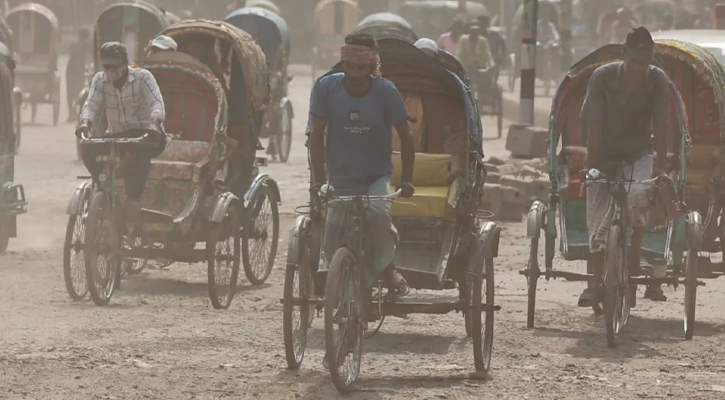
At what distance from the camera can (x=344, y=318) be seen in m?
9.55

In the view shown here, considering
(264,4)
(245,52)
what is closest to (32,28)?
(264,4)

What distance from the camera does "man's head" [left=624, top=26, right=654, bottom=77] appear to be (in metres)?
11.6

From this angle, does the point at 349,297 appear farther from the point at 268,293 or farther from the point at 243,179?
the point at 243,179

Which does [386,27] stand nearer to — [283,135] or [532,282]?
[283,135]

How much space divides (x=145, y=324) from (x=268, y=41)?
16.3 meters

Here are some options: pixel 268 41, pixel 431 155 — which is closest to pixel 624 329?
pixel 431 155

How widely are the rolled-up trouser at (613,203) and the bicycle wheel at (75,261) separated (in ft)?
11.2

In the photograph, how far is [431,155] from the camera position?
39.8 feet

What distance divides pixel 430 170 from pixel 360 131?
6.86 feet

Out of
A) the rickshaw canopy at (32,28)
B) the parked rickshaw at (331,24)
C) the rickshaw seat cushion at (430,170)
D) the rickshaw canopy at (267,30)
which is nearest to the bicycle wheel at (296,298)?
the rickshaw seat cushion at (430,170)

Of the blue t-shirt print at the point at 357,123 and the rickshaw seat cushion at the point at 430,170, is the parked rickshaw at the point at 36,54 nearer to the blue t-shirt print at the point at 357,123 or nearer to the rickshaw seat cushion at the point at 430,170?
the rickshaw seat cushion at the point at 430,170

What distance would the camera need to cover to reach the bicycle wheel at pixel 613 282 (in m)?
11.4

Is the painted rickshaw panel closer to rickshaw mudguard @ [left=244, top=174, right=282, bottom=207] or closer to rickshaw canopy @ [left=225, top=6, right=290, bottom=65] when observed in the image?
rickshaw mudguard @ [left=244, top=174, right=282, bottom=207]

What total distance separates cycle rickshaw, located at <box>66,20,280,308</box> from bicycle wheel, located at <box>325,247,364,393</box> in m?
3.38
